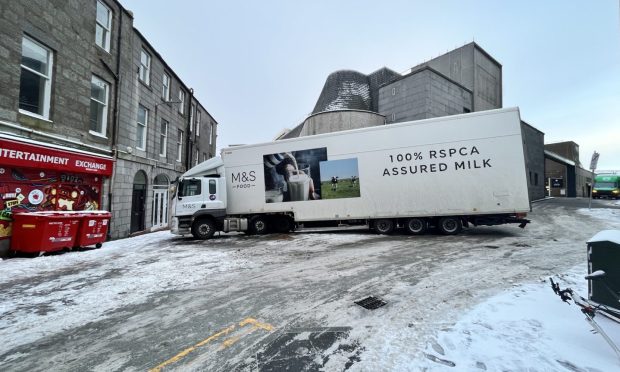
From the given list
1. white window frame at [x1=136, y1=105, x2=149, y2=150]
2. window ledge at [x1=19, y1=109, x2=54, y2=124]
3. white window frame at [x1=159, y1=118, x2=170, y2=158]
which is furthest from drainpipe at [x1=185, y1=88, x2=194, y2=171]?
window ledge at [x1=19, y1=109, x2=54, y2=124]

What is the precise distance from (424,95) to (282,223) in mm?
18959

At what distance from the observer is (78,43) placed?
10.6m

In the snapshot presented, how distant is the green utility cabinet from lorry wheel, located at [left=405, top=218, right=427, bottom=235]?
8.29 m

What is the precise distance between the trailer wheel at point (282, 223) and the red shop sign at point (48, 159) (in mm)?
7917

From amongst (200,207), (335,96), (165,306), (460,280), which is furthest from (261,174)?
(335,96)

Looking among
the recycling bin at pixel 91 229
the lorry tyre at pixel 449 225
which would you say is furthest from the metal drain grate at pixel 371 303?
the recycling bin at pixel 91 229

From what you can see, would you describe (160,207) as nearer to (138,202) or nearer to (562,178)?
(138,202)

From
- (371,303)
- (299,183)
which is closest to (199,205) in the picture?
(299,183)

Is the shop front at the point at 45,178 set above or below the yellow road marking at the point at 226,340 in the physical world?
above

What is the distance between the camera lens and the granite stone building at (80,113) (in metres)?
8.38

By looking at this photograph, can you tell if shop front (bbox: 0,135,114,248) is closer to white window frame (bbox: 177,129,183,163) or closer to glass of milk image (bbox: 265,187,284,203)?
glass of milk image (bbox: 265,187,284,203)

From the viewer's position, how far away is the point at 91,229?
973 centimetres

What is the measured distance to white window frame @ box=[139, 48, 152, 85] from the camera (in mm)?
14942

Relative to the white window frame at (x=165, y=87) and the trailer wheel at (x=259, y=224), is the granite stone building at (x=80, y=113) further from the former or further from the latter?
the trailer wheel at (x=259, y=224)
